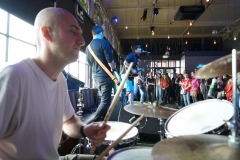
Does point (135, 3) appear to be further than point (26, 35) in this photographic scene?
Yes

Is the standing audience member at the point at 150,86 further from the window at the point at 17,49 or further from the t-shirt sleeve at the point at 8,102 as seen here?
the t-shirt sleeve at the point at 8,102

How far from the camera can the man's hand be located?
1.04 m

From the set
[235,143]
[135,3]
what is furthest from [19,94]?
[135,3]

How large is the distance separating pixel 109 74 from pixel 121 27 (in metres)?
9.92

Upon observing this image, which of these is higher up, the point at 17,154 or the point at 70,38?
the point at 70,38

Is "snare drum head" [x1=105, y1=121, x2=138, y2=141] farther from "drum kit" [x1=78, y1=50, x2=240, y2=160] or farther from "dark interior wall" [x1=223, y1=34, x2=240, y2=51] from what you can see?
"dark interior wall" [x1=223, y1=34, x2=240, y2=51]

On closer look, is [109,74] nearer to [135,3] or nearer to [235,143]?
[235,143]

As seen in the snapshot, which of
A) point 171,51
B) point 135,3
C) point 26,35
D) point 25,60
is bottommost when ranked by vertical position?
point 25,60

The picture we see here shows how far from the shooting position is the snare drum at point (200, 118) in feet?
4.05

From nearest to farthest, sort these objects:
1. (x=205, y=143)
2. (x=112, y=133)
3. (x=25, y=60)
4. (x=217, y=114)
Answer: (x=205, y=143) → (x=25, y=60) → (x=217, y=114) → (x=112, y=133)

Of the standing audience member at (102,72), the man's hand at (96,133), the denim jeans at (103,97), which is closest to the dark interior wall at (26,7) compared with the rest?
the standing audience member at (102,72)

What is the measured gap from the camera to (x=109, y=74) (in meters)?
2.84

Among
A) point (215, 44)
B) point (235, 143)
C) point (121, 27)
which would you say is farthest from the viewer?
point (215, 44)

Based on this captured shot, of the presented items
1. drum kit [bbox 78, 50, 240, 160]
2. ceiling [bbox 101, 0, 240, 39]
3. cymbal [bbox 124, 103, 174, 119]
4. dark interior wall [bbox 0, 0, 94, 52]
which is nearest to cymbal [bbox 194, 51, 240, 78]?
drum kit [bbox 78, 50, 240, 160]
